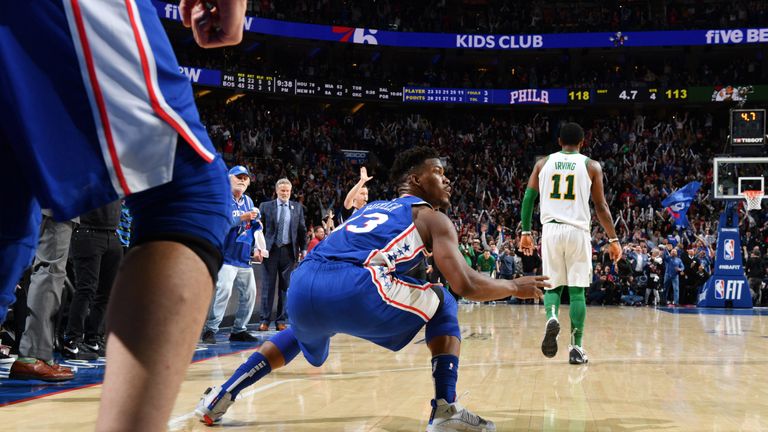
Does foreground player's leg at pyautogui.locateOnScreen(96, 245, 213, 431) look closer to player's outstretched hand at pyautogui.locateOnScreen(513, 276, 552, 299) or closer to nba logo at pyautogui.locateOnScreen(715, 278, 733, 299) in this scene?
player's outstretched hand at pyautogui.locateOnScreen(513, 276, 552, 299)

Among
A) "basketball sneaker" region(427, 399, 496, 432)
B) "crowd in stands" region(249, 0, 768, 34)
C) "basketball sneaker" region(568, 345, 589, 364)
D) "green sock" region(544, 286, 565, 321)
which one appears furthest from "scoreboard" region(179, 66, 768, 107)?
"basketball sneaker" region(427, 399, 496, 432)

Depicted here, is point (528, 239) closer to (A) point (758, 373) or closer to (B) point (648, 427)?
(A) point (758, 373)

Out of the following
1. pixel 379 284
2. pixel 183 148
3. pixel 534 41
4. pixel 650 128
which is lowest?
pixel 379 284

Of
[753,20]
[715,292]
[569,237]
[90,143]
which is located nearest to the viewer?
[90,143]

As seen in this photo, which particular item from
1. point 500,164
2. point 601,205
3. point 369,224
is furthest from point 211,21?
point 500,164

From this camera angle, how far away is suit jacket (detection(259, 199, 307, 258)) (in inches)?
A: 356

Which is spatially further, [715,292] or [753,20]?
[753,20]

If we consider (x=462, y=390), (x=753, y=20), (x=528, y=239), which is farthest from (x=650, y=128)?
(x=462, y=390)

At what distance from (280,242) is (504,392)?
16.6 feet

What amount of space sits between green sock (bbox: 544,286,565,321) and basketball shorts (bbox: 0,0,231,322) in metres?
4.79

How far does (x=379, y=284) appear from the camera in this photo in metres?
3.20

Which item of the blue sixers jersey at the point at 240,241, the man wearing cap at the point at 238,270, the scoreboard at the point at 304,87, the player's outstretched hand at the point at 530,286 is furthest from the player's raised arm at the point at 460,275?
the scoreboard at the point at 304,87

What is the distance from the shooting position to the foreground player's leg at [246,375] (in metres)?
3.34

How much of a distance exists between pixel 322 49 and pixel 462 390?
94.1ft
